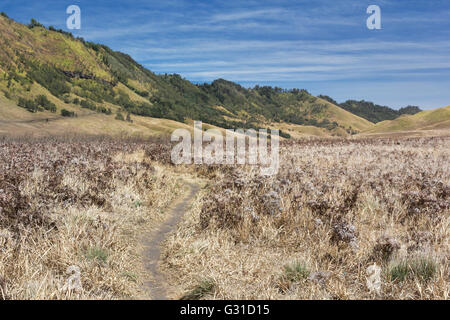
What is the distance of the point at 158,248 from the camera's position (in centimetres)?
616

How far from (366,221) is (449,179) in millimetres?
4793

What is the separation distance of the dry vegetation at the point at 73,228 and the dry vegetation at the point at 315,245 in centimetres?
98

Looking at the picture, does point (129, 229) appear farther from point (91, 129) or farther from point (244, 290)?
point (91, 129)

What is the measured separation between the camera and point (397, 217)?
626cm

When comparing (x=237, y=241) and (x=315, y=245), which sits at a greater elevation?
(x=315, y=245)

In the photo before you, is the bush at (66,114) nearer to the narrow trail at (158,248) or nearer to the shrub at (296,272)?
the narrow trail at (158,248)

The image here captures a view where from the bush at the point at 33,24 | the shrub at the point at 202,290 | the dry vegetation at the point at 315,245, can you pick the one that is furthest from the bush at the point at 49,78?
the shrub at the point at 202,290

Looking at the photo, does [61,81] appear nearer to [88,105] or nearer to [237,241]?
[88,105]

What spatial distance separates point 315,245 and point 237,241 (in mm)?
1409

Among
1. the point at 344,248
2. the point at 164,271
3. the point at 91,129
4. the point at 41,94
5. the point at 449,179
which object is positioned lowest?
the point at 164,271

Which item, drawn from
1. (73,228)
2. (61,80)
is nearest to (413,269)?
(73,228)

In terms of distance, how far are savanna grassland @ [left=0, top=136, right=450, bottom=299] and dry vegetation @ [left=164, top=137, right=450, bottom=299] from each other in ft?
0.06

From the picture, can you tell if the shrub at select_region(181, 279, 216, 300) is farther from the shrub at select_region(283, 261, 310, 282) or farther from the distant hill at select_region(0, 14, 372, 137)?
the distant hill at select_region(0, 14, 372, 137)
